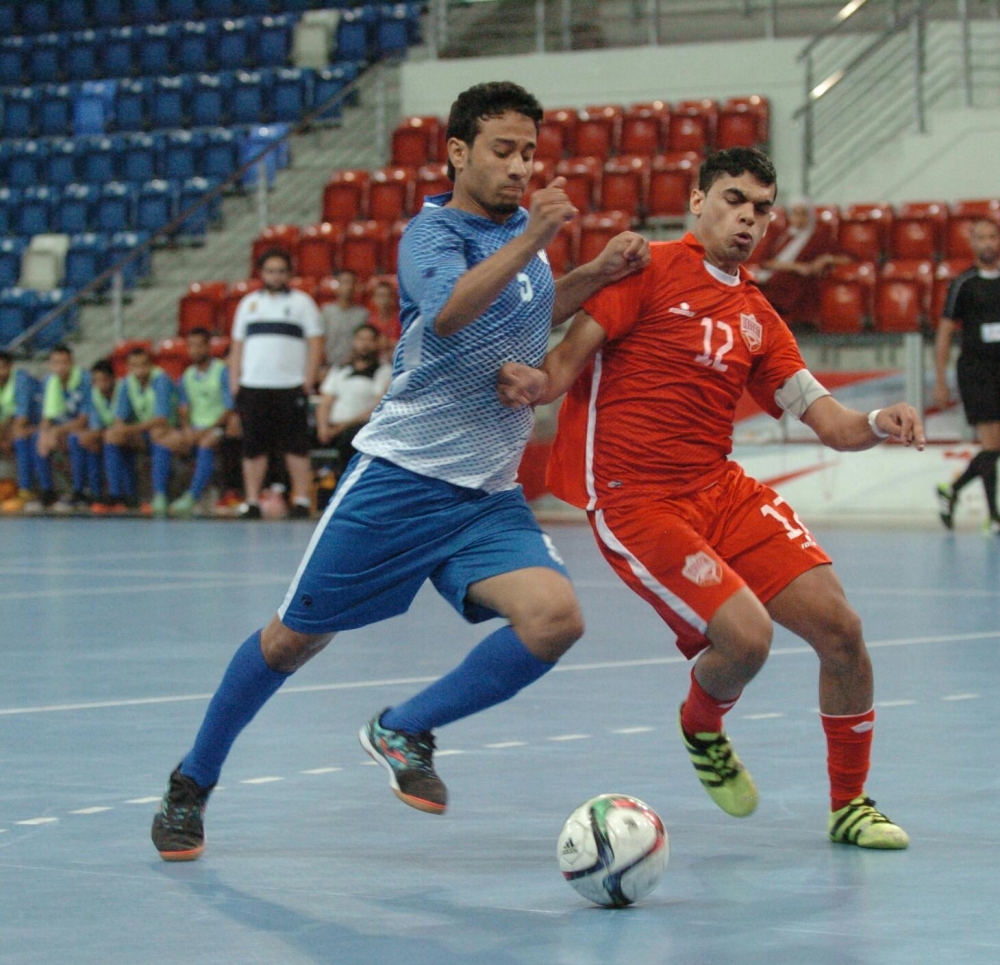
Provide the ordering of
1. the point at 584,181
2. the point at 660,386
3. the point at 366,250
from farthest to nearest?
1. the point at 366,250
2. the point at 584,181
3. the point at 660,386

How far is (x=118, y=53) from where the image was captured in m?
23.6

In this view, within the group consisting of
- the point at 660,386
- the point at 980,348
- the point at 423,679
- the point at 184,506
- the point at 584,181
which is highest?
the point at 584,181

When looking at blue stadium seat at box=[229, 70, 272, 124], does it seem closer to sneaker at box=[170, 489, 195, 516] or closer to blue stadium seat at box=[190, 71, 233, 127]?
blue stadium seat at box=[190, 71, 233, 127]

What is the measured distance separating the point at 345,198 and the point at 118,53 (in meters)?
5.77

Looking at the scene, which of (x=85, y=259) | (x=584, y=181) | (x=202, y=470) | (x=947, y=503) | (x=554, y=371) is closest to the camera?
(x=554, y=371)

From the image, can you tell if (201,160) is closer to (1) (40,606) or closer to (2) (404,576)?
(1) (40,606)

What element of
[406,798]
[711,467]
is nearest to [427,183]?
[711,467]

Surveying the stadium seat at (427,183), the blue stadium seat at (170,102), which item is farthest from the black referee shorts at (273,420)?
the blue stadium seat at (170,102)

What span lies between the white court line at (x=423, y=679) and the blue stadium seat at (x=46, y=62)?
1884 centimetres

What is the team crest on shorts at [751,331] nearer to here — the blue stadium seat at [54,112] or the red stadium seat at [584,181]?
the red stadium seat at [584,181]

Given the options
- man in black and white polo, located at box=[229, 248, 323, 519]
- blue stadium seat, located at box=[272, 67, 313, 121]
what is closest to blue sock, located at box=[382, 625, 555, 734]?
man in black and white polo, located at box=[229, 248, 323, 519]

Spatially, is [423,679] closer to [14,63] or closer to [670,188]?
[670,188]

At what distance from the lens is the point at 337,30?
73.7 feet

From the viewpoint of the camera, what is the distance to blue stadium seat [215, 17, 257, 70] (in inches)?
903
